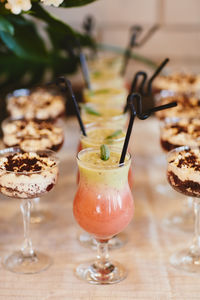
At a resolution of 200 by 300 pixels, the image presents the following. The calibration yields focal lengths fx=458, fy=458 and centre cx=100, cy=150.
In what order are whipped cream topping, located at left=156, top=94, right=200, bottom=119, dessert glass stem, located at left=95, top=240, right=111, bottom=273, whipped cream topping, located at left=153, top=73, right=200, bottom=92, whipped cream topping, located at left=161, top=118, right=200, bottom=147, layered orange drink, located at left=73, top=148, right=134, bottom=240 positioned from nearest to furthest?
layered orange drink, located at left=73, top=148, right=134, bottom=240, dessert glass stem, located at left=95, top=240, right=111, bottom=273, whipped cream topping, located at left=161, top=118, right=200, bottom=147, whipped cream topping, located at left=156, top=94, right=200, bottom=119, whipped cream topping, located at left=153, top=73, right=200, bottom=92

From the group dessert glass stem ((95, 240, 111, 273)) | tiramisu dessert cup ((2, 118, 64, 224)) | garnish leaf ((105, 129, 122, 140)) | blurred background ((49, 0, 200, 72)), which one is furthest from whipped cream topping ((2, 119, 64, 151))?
blurred background ((49, 0, 200, 72))

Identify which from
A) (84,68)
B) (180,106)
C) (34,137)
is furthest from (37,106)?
(180,106)

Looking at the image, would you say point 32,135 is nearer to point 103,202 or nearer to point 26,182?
point 26,182

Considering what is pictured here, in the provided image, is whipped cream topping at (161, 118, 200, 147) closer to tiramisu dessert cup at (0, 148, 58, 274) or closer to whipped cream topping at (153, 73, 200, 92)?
tiramisu dessert cup at (0, 148, 58, 274)

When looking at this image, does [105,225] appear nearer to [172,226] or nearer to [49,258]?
[49,258]

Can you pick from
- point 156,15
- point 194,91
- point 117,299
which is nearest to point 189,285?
point 117,299

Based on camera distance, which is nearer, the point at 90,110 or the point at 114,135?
the point at 114,135
